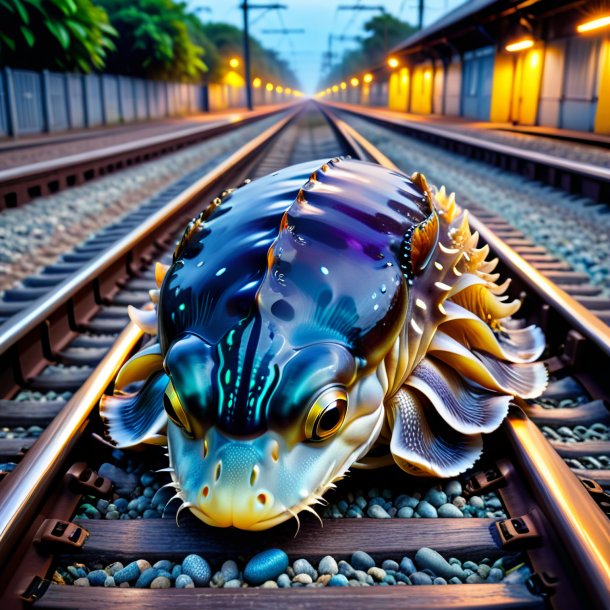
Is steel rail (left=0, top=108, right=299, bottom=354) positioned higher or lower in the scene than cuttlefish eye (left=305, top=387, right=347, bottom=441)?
lower

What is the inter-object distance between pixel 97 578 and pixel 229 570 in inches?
15.1

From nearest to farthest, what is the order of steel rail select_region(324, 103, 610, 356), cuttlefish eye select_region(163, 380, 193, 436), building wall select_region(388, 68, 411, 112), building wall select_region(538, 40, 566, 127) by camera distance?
cuttlefish eye select_region(163, 380, 193, 436)
steel rail select_region(324, 103, 610, 356)
building wall select_region(538, 40, 566, 127)
building wall select_region(388, 68, 411, 112)

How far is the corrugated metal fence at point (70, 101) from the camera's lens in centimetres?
1936

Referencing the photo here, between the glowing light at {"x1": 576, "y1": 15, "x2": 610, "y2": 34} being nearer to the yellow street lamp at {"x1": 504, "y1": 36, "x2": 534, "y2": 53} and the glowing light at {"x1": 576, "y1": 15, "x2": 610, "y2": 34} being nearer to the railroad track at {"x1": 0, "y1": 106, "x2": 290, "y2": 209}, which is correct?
the yellow street lamp at {"x1": 504, "y1": 36, "x2": 534, "y2": 53}

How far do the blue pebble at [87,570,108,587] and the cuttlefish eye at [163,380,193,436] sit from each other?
0.48 metres

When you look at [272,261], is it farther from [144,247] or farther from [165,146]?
[165,146]

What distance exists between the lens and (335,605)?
69.2 inches

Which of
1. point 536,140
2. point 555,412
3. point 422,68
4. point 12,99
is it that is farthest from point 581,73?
point 422,68

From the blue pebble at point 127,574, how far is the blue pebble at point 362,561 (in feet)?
2.11

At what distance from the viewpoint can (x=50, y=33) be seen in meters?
22.7

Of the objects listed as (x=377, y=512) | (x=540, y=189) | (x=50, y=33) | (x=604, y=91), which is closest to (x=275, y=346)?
(x=377, y=512)

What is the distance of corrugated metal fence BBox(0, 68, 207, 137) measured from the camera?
1936cm

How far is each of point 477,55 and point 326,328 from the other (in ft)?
94.5

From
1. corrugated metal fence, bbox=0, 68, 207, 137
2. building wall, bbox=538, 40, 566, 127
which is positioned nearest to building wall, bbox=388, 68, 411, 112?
corrugated metal fence, bbox=0, 68, 207, 137
